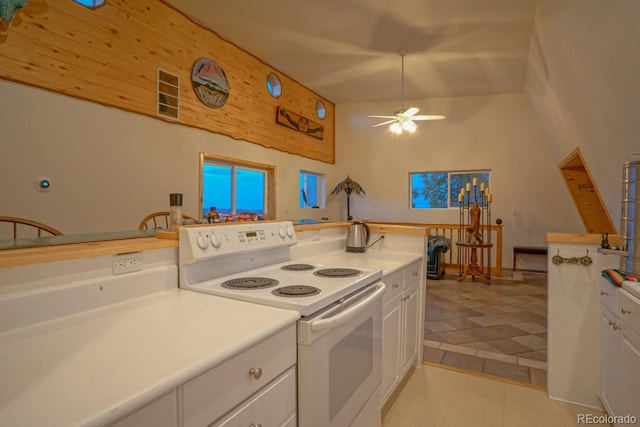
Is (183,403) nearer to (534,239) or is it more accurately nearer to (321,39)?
(321,39)

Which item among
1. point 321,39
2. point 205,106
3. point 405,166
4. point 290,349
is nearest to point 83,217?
point 205,106

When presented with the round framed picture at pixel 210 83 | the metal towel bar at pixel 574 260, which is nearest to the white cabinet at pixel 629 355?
the metal towel bar at pixel 574 260

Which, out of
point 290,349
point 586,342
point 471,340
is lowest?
point 471,340

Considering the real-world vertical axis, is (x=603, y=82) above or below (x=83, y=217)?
above

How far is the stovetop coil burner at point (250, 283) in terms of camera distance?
1417mm

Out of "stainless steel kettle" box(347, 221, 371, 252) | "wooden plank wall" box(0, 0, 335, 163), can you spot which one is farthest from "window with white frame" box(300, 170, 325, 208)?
"stainless steel kettle" box(347, 221, 371, 252)

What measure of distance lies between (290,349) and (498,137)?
260 inches

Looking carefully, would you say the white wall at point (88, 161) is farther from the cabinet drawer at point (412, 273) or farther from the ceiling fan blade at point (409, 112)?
the cabinet drawer at point (412, 273)

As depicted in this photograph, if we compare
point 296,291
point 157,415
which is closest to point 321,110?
point 296,291

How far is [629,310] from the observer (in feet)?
4.87

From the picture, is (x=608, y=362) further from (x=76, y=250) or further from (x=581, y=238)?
(x=76, y=250)

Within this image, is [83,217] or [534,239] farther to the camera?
[534,239]

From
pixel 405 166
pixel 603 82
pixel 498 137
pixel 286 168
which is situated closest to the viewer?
pixel 603 82

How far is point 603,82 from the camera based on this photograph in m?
2.55
